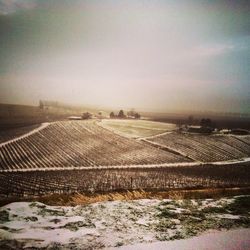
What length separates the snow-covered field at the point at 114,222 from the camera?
122 inches

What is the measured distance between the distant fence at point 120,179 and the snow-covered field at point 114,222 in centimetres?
388

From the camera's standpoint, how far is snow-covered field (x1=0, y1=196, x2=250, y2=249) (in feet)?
10.2

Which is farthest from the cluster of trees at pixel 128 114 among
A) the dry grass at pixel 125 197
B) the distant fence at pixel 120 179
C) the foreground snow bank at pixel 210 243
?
the foreground snow bank at pixel 210 243

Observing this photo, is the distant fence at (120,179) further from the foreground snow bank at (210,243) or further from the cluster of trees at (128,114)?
the foreground snow bank at (210,243)

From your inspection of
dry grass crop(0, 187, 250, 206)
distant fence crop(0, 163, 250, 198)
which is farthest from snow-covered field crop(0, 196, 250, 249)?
distant fence crop(0, 163, 250, 198)

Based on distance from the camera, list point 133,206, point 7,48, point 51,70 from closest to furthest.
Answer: point 133,206
point 7,48
point 51,70

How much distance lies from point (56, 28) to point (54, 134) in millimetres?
3418

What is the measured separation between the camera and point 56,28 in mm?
6945

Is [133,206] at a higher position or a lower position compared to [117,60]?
lower

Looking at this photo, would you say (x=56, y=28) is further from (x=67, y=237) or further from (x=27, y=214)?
(x=67, y=237)

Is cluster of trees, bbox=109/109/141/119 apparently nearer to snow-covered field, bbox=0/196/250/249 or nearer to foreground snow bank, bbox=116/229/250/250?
snow-covered field, bbox=0/196/250/249

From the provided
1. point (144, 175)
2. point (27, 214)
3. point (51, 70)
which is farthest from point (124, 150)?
point (27, 214)

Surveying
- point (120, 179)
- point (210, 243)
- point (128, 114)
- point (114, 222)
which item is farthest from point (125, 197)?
point (128, 114)

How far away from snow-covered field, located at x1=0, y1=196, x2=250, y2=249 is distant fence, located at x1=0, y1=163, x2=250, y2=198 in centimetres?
388
